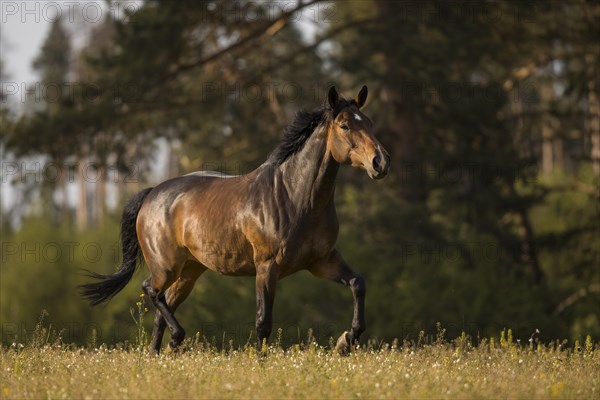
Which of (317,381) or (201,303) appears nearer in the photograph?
(317,381)

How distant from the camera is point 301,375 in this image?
311 inches

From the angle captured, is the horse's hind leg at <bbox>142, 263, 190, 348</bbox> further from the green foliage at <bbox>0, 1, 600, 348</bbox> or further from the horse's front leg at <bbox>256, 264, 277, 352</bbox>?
the green foliage at <bbox>0, 1, 600, 348</bbox>

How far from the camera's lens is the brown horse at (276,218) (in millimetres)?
9508

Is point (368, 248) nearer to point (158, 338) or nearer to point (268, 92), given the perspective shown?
point (268, 92)

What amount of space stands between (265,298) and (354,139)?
178cm

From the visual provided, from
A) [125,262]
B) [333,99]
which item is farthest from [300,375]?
[125,262]

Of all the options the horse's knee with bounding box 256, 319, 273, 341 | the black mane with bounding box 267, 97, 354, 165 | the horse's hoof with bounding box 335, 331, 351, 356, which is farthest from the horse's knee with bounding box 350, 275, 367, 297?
the black mane with bounding box 267, 97, 354, 165

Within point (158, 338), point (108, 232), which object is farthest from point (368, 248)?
point (158, 338)

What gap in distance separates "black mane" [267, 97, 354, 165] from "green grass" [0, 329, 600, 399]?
1.98 metres

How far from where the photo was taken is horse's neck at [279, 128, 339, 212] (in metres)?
9.62

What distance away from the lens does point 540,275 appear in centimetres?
2814

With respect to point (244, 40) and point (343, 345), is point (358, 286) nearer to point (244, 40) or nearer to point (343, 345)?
point (343, 345)

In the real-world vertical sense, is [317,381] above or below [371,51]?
below

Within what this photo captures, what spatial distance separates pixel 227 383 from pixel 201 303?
2072 cm
